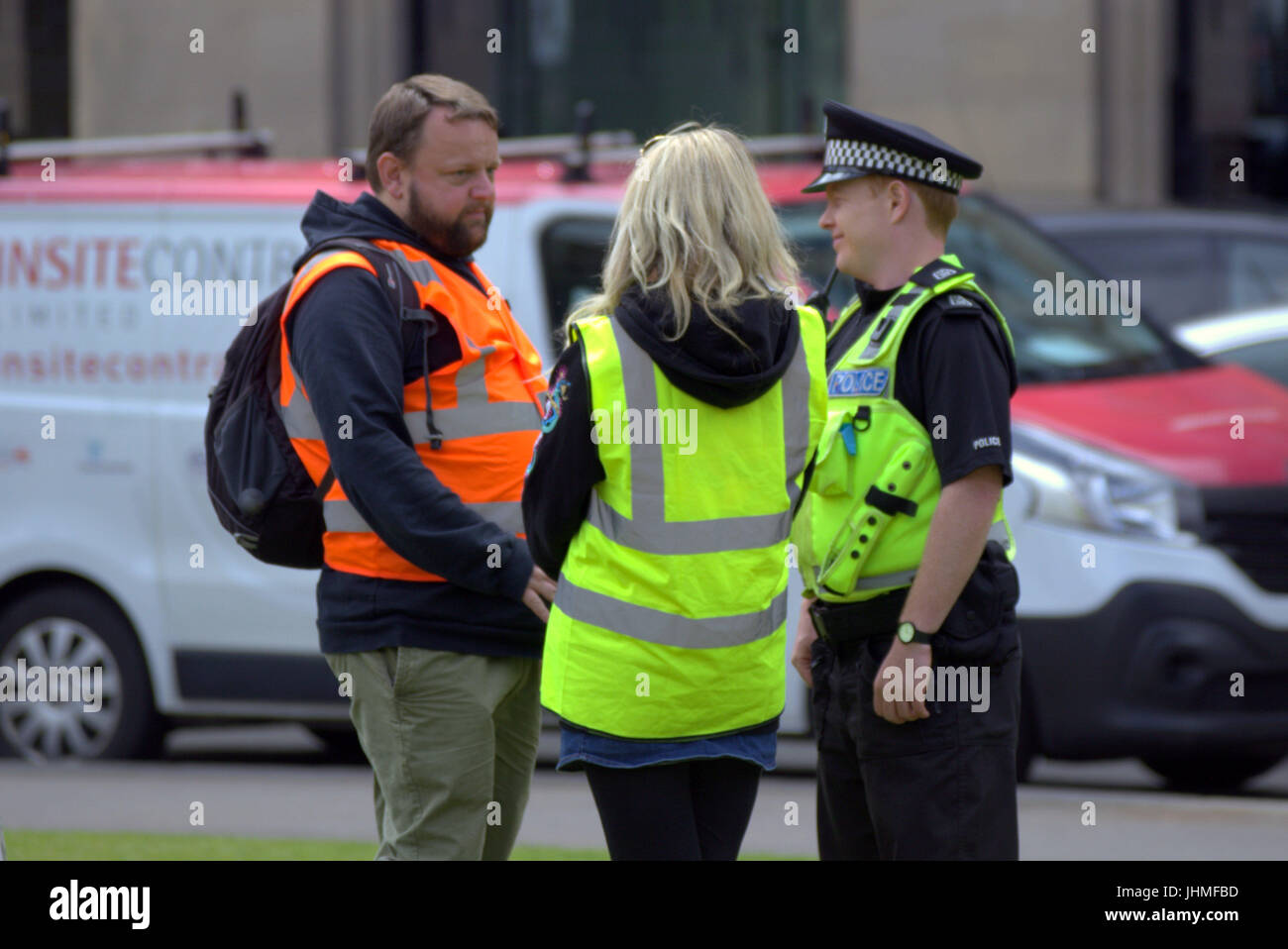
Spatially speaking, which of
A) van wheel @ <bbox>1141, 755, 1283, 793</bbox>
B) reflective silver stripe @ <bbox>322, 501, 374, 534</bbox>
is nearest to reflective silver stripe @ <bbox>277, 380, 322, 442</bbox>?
reflective silver stripe @ <bbox>322, 501, 374, 534</bbox>

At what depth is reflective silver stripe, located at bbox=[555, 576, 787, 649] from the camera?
331 centimetres

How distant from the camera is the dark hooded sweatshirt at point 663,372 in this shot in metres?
3.28

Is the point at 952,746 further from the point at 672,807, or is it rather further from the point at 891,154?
the point at 891,154

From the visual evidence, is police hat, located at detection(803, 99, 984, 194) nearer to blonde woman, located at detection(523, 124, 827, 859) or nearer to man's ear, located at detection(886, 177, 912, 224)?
man's ear, located at detection(886, 177, 912, 224)

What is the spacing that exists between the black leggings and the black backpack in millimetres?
849

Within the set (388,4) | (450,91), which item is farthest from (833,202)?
(388,4)

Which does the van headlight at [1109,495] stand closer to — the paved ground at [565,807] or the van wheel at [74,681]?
the paved ground at [565,807]

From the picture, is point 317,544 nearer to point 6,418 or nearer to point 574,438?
point 574,438

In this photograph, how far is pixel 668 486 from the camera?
130 inches

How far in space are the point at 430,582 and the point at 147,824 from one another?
3.22 m

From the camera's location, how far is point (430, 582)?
3.74 m

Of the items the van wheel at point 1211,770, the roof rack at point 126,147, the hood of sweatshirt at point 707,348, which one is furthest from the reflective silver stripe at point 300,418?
the roof rack at point 126,147
